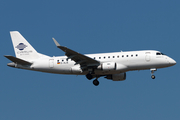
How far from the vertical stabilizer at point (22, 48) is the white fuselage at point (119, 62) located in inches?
104

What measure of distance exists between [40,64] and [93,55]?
25.3ft

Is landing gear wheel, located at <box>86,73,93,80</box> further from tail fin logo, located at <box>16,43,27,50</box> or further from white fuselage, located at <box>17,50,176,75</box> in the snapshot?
tail fin logo, located at <box>16,43,27,50</box>

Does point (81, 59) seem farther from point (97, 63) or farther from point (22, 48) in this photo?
point (22, 48)

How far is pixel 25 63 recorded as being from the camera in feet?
159

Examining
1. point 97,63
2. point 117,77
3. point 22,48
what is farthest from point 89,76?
point 22,48

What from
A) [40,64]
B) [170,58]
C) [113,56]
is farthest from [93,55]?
[170,58]

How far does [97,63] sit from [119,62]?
3006 mm

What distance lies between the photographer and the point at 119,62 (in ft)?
151

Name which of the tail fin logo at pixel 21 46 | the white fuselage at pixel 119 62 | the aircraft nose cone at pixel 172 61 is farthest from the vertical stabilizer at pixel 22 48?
the aircraft nose cone at pixel 172 61

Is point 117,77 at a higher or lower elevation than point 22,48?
lower

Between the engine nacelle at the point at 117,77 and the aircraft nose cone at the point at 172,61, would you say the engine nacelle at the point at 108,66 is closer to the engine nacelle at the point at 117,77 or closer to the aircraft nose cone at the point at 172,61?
the engine nacelle at the point at 117,77

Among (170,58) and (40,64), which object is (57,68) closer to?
(40,64)

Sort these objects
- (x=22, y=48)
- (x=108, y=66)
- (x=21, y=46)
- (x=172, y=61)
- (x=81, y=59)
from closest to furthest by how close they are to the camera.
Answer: (x=108, y=66) → (x=81, y=59) → (x=172, y=61) → (x=22, y=48) → (x=21, y=46)

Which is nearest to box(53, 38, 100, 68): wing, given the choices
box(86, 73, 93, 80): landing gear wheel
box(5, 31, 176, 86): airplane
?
box(5, 31, 176, 86): airplane
